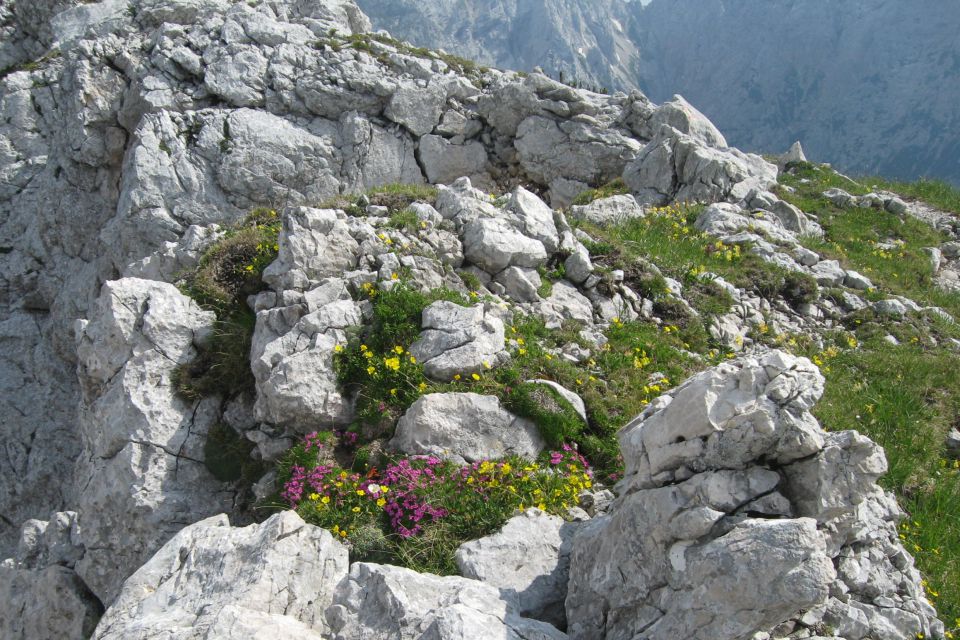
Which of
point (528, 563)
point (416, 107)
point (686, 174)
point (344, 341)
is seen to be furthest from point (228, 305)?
point (416, 107)

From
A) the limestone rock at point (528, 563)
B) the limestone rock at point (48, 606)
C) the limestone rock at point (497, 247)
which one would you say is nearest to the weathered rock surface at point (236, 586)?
the limestone rock at point (528, 563)

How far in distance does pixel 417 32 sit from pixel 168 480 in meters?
163

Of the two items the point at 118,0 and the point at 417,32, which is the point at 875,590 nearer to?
the point at 118,0

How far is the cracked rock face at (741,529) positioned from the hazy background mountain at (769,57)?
8402cm

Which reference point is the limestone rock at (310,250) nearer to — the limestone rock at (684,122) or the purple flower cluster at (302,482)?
the purple flower cluster at (302,482)

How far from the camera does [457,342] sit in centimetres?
981

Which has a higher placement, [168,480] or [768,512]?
[768,512]

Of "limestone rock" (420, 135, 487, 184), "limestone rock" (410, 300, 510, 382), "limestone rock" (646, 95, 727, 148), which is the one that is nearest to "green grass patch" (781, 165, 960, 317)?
"limestone rock" (646, 95, 727, 148)

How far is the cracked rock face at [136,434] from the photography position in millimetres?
9516

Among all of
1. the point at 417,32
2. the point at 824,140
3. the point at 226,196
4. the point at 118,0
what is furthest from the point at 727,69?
the point at 226,196

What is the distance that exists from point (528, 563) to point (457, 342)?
378 cm

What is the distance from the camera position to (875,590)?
632 cm

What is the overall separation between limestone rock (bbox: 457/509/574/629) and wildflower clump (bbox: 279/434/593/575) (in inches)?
10.1

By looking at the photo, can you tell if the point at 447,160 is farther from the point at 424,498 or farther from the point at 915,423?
the point at 424,498
